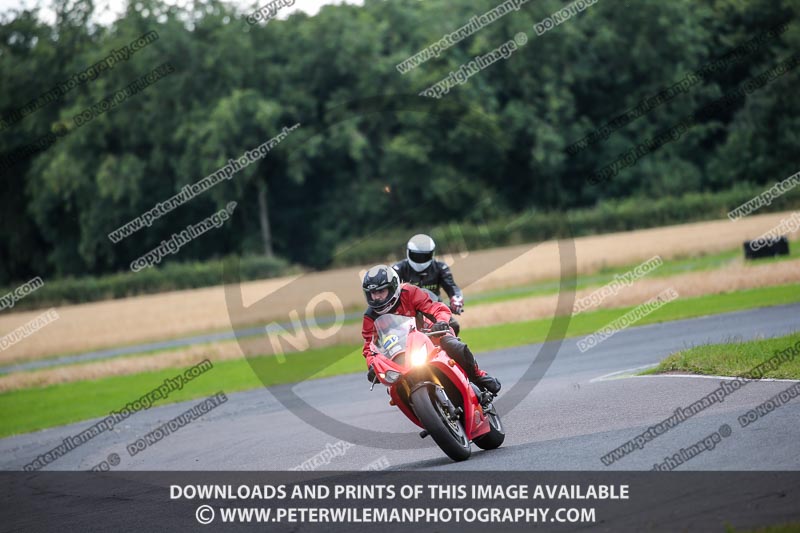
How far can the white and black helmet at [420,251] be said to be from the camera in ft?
37.1

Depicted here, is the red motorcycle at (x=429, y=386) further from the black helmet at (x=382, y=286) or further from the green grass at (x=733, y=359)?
the green grass at (x=733, y=359)

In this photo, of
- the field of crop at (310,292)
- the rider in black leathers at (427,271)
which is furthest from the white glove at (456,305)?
the field of crop at (310,292)

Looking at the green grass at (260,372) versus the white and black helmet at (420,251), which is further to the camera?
the green grass at (260,372)

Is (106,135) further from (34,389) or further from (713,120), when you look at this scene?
(34,389)

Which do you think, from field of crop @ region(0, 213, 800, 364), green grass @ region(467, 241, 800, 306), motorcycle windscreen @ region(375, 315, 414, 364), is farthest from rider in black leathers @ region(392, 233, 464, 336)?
green grass @ region(467, 241, 800, 306)

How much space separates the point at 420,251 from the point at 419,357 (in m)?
2.35

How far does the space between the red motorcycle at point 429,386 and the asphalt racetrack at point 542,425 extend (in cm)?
29

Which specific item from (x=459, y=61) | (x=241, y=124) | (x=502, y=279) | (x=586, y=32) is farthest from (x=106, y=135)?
(x=502, y=279)

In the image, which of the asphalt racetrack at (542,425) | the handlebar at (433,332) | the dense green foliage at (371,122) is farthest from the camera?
the dense green foliage at (371,122)

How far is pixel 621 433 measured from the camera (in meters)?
9.46

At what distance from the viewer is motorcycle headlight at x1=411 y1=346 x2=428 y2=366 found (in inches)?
360

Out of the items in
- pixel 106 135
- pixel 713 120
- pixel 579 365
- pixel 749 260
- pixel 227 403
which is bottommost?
pixel 713 120

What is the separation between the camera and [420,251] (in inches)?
445

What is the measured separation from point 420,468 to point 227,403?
34.3 ft
